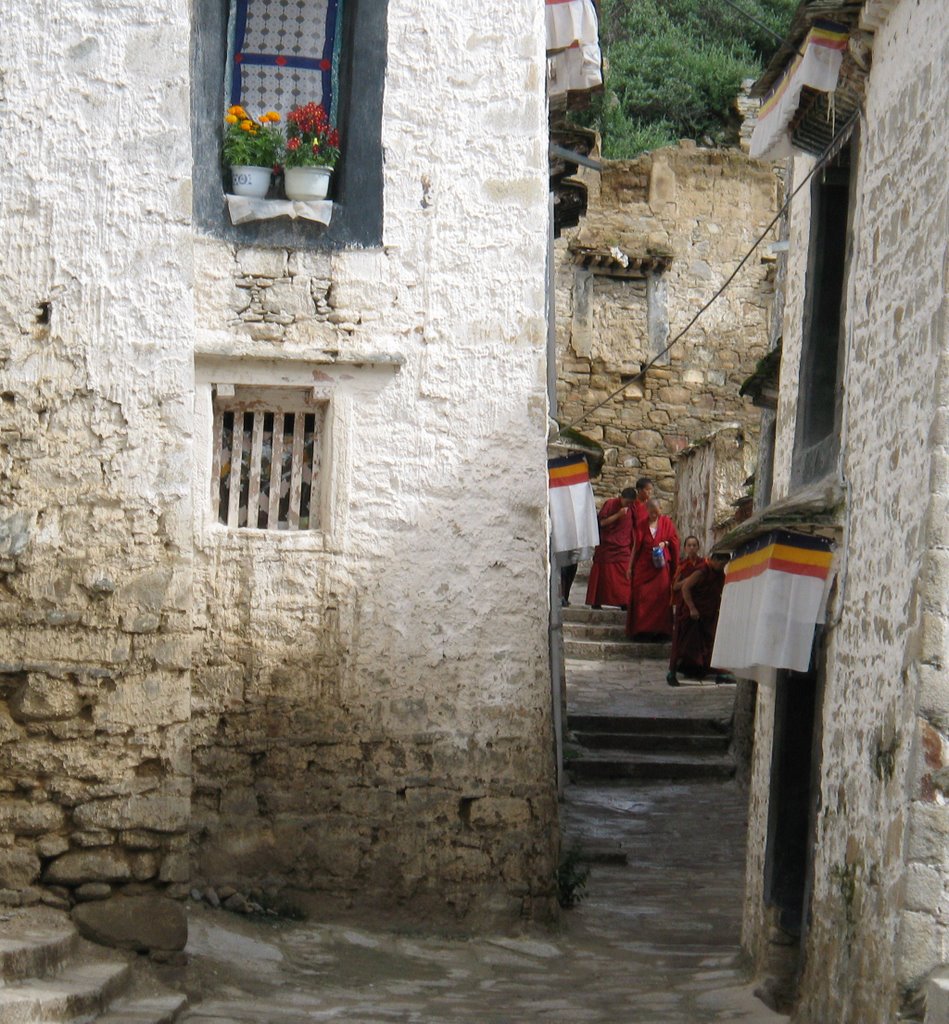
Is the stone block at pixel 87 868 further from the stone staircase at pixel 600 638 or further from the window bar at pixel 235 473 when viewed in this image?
the stone staircase at pixel 600 638

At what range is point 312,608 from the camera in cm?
819

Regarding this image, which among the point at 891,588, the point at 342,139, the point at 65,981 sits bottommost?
the point at 65,981

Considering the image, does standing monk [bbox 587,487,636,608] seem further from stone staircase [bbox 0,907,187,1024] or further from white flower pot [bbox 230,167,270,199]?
stone staircase [bbox 0,907,187,1024]

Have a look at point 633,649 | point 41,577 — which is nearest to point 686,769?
point 633,649

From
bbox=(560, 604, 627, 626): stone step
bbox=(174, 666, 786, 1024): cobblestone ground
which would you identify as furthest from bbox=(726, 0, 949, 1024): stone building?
bbox=(560, 604, 627, 626): stone step

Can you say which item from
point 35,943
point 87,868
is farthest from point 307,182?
point 35,943

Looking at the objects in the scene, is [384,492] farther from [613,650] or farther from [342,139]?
[613,650]

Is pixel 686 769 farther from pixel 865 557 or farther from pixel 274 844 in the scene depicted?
pixel 865 557

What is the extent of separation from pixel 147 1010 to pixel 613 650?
9870mm

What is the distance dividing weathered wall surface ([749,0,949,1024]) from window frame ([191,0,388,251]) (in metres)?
2.64

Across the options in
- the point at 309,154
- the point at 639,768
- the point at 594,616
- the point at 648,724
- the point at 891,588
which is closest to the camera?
the point at 891,588

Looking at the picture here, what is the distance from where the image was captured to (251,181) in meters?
8.45

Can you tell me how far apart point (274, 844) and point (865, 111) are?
436cm

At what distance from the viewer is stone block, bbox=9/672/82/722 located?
20.5ft
